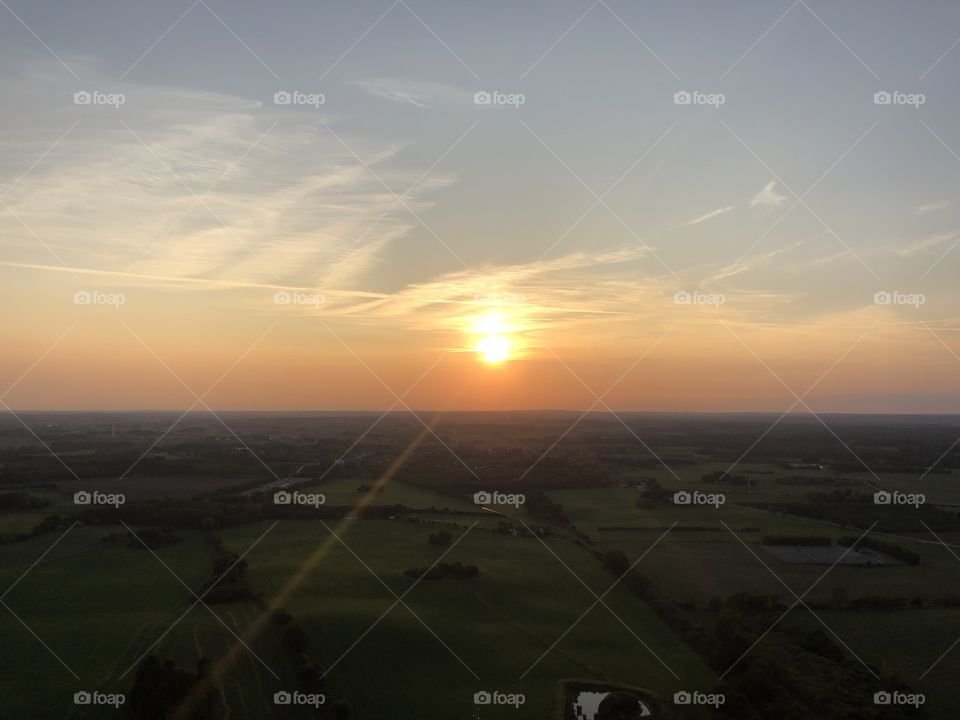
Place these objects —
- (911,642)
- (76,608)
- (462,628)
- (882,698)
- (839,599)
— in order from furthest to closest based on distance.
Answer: (839,599), (76,608), (462,628), (911,642), (882,698)

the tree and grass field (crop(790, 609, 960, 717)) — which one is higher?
the tree

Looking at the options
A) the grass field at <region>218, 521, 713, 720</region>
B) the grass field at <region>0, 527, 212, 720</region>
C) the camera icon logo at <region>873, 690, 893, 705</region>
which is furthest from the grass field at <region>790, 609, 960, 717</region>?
the grass field at <region>0, 527, 212, 720</region>

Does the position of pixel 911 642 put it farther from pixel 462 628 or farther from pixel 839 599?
pixel 462 628

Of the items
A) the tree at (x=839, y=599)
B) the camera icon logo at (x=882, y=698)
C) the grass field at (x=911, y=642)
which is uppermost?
the tree at (x=839, y=599)

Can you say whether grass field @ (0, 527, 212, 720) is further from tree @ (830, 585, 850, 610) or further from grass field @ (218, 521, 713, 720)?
Answer: tree @ (830, 585, 850, 610)

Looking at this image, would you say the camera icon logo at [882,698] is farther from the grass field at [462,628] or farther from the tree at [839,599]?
the tree at [839,599]

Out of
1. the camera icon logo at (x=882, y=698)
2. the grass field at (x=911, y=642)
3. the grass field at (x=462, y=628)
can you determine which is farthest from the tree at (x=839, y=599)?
the camera icon logo at (x=882, y=698)

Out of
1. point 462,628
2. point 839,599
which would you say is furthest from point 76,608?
point 839,599

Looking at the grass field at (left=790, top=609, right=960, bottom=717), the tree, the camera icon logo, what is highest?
the tree

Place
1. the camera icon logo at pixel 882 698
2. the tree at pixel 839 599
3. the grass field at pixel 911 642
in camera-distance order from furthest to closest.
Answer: the tree at pixel 839 599 → the grass field at pixel 911 642 → the camera icon logo at pixel 882 698
